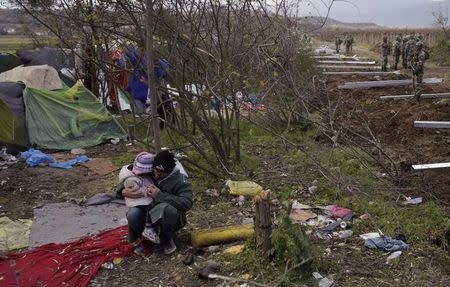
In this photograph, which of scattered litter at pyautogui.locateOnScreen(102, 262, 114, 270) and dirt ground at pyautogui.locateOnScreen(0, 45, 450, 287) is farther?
scattered litter at pyautogui.locateOnScreen(102, 262, 114, 270)

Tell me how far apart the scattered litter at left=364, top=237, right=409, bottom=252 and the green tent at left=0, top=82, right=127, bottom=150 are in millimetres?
5940

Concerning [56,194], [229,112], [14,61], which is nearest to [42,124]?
[56,194]

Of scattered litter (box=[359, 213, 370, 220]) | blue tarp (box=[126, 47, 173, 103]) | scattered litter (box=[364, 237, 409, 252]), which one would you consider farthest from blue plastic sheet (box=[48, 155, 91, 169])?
scattered litter (box=[364, 237, 409, 252])

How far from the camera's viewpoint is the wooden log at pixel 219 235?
4.04 meters

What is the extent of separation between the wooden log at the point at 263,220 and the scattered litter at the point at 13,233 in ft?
7.42

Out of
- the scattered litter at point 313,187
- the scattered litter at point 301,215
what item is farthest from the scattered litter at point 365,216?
the scattered litter at point 313,187

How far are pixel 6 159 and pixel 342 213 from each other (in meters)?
5.26

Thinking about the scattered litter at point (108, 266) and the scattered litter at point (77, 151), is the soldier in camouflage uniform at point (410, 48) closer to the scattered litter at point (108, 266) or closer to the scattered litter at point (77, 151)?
the scattered litter at point (77, 151)

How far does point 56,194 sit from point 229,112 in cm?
255

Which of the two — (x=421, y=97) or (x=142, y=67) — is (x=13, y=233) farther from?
(x=421, y=97)

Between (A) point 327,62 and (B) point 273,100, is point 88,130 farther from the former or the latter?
(A) point 327,62

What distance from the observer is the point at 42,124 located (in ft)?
27.8

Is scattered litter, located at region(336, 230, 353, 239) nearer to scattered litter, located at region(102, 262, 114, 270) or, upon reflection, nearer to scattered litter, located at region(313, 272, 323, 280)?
scattered litter, located at region(313, 272, 323, 280)

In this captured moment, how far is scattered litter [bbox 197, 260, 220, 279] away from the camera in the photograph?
3.50 meters
